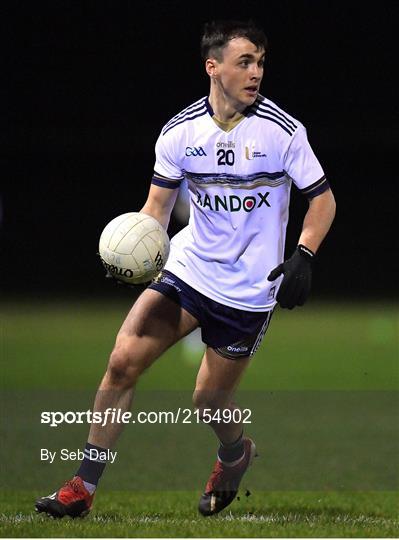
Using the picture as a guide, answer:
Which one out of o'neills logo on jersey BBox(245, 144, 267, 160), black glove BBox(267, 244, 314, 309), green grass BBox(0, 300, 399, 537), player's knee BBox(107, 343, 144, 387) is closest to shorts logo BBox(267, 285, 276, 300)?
Answer: black glove BBox(267, 244, 314, 309)

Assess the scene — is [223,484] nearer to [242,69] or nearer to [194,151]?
[194,151]

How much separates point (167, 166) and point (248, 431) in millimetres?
3562

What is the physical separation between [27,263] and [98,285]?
1644 mm

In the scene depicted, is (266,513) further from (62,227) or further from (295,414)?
(62,227)

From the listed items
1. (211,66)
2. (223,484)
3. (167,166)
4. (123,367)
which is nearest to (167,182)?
(167,166)

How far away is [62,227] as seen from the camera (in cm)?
2317

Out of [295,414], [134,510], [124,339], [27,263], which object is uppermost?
[124,339]

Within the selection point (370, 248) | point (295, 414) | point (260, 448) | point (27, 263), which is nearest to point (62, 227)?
point (27, 263)

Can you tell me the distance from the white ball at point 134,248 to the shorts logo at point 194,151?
16.4 inches

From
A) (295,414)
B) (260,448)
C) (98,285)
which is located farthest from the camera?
(98,285)

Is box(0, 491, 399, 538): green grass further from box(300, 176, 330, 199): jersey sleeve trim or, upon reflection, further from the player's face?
the player's face

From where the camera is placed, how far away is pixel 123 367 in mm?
5805

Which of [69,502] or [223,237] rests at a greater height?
[223,237]

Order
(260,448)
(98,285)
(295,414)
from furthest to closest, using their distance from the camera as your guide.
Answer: (98,285) → (295,414) → (260,448)
